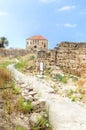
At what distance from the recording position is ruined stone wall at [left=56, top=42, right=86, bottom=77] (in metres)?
20.7

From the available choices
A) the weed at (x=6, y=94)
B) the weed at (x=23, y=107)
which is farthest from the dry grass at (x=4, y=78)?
the weed at (x=23, y=107)

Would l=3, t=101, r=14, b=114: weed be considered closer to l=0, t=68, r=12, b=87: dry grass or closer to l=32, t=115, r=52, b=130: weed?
l=32, t=115, r=52, b=130: weed

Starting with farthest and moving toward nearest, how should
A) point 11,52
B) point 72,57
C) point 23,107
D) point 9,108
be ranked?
point 11,52, point 72,57, point 23,107, point 9,108

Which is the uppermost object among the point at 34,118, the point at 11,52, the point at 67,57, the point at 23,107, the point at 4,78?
the point at 11,52

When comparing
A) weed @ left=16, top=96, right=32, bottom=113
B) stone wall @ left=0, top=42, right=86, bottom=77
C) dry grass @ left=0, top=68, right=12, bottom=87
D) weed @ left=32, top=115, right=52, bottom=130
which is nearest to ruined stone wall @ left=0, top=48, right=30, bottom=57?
stone wall @ left=0, top=42, right=86, bottom=77

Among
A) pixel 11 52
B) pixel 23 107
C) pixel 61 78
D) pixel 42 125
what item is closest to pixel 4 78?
pixel 23 107

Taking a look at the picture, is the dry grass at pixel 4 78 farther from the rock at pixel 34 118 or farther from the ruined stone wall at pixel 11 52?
the ruined stone wall at pixel 11 52

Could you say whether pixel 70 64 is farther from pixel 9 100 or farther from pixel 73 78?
pixel 9 100

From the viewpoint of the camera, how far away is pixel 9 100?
998cm

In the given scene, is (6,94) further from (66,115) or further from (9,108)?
(66,115)

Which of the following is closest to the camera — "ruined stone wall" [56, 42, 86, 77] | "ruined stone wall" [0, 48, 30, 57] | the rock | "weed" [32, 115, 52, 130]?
"weed" [32, 115, 52, 130]

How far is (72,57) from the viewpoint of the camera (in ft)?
69.3

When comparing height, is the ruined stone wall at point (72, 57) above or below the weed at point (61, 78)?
above

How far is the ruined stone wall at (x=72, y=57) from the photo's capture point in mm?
20656
